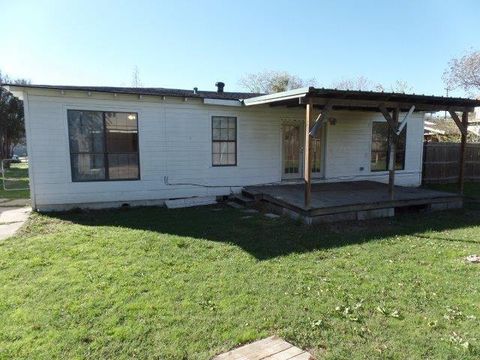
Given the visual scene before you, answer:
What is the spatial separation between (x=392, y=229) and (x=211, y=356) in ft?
17.1

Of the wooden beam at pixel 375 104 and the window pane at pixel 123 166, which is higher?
the wooden beam at pixel 375 104

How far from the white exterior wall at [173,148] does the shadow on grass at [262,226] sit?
615mm

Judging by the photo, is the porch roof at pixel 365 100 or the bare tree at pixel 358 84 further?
the bare tree at pixel 358 84

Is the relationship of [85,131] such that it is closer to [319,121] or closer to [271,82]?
[319,121]

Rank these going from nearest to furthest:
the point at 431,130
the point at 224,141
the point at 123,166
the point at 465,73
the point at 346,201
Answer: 1. the point at 346,201
2. the point at 123,166
3. the point at 224,141
4. the point at 465,73
5. the point at 431,130

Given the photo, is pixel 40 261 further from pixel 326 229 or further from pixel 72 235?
pixel 326 229

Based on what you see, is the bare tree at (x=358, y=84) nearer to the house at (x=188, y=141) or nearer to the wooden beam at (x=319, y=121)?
the house at (x=188, y=141)

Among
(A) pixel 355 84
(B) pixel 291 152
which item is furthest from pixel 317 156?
(A) pixel 355 84

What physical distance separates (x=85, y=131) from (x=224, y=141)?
139 inches

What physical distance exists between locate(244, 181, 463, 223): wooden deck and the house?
19 cm

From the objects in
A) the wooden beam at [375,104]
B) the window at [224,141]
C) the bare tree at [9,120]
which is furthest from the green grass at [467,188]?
the bare tree at [9,120]

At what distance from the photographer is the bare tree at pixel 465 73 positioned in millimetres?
23922

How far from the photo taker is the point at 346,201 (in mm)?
7680

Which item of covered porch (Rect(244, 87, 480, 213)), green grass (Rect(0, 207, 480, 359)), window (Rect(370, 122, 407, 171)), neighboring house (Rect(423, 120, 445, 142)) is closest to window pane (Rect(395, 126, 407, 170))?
window (Rect(370, 122, 407, 171))
